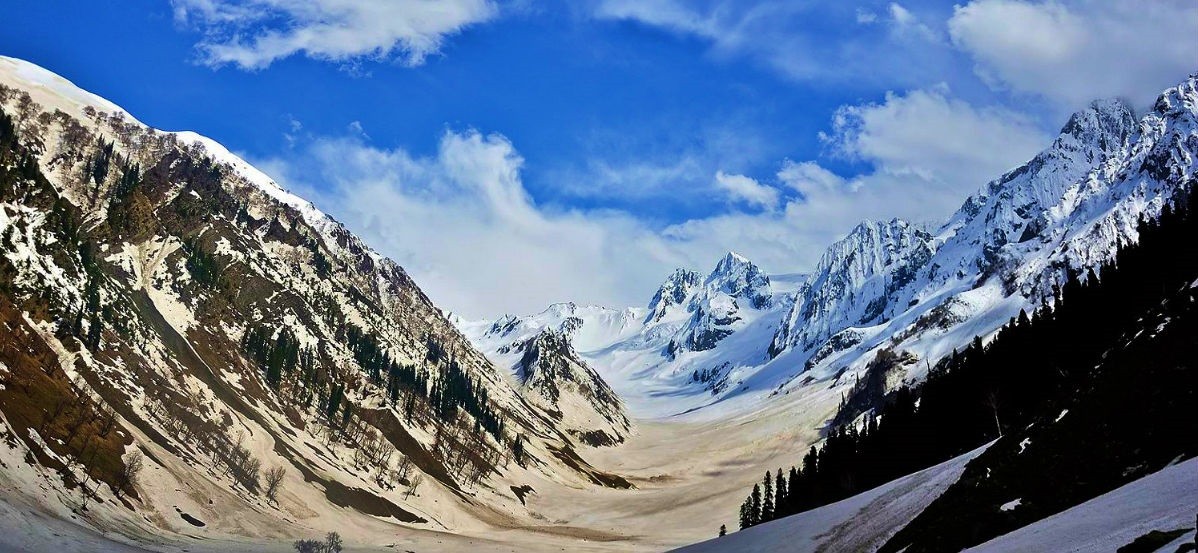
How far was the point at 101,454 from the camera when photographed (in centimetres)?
11569

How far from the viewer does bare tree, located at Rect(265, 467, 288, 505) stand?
491ft

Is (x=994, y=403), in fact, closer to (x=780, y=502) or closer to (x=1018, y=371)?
(x=1018, y=371)

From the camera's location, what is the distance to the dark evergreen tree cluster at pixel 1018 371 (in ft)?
304

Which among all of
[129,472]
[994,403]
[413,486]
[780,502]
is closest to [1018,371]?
[994,403]

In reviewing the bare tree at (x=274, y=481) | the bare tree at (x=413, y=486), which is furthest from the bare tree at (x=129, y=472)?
the bare tree at (x=413, y=486)

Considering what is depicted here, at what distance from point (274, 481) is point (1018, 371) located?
124 meters

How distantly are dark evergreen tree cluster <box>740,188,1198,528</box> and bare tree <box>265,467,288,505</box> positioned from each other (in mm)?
89706

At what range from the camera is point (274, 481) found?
154m

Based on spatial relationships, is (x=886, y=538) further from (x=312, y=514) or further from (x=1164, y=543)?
(x=312, y=514)

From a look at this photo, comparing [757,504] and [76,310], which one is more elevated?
[76,310]

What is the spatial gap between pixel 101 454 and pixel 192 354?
69.5 meters

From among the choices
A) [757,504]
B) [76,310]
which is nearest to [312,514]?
[76,310]

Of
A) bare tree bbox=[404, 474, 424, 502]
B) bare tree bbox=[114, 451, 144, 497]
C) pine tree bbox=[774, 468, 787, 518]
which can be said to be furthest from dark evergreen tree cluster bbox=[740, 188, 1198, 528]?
bare tree bbox=[114, 451, 144, 497]

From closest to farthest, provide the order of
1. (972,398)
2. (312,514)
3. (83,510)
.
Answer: (83,510) → (972,398) → (312,514)
